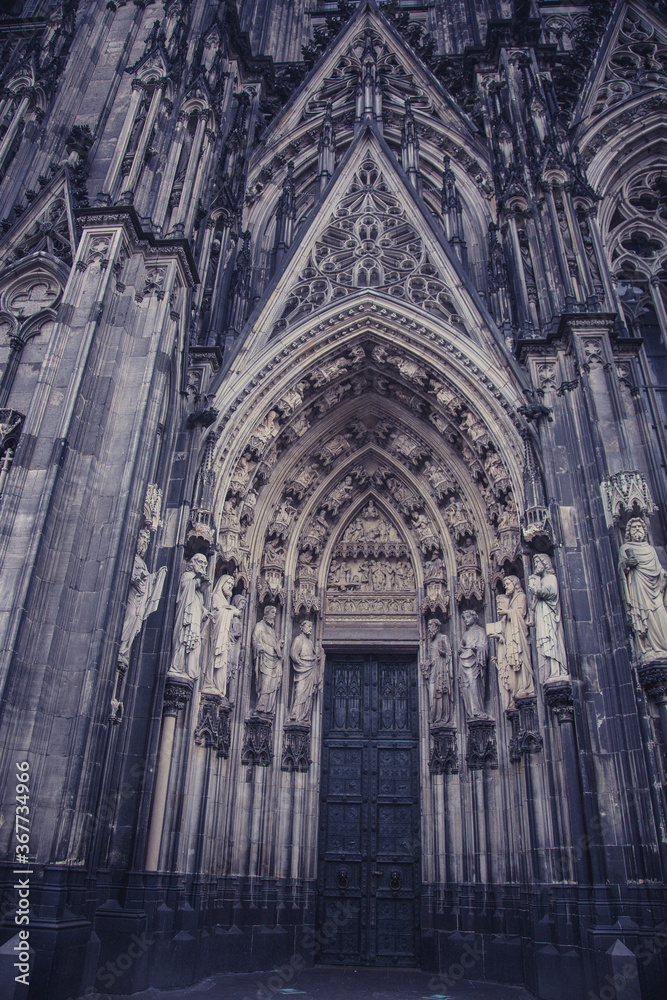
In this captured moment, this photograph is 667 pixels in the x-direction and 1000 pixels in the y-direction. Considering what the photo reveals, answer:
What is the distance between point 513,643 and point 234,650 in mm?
3763

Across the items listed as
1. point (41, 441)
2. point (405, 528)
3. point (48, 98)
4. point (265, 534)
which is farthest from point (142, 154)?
point (405, 528)

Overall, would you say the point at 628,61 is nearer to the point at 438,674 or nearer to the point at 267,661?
the point at 438,674

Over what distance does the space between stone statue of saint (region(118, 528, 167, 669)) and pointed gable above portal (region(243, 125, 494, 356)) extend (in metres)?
4.43

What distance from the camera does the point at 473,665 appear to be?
33.3 feet

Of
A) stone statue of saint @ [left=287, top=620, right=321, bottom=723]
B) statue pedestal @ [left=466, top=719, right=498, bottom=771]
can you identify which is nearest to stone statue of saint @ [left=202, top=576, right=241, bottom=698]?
stone statue of saint @ [left=287, top=620, right=321, bottom=723]

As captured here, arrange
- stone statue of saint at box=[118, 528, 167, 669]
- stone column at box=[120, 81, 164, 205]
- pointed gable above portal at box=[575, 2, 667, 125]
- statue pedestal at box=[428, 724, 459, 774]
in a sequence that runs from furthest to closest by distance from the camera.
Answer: pointed gable above portal at box=[575, 2, 667, 125], statue pedestal at box=[428, 724, 459, 774], stone column at box=[120, 81, 164, 205], stone statue of saint at box=[118, 528, 167, 669]

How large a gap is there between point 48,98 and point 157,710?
10757mm

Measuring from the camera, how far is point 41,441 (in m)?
7.62

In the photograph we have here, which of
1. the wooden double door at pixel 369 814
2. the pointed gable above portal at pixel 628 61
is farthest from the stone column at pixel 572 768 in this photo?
the pointed gable above portal at pixel 628 61

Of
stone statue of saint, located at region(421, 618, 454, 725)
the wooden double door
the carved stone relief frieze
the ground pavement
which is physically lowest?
the ground pavement

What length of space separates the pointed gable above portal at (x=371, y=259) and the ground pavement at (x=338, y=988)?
27.8 ft

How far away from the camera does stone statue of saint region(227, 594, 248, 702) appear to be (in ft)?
31.8

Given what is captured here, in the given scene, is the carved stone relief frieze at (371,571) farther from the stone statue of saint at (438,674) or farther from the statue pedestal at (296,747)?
the statue pedestal at (296,747)

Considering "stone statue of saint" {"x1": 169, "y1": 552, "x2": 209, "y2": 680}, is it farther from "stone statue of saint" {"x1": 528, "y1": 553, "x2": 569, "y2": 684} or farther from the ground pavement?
"stone statue of saint" {"x1": 528, "y1": 553, "x2": 569, "y2": 684}
